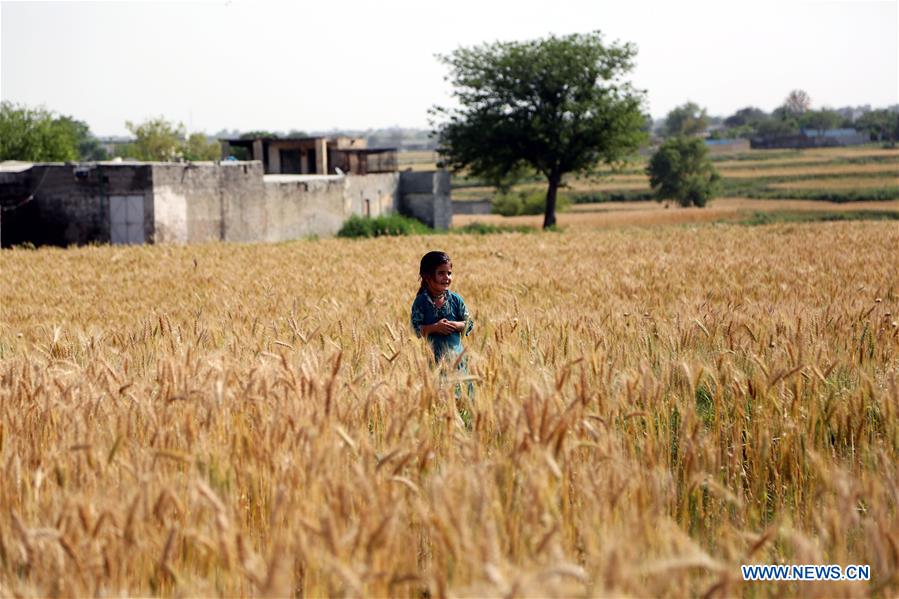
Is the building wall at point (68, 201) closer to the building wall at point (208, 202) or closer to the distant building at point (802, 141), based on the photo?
the building wall at point (208, 202)

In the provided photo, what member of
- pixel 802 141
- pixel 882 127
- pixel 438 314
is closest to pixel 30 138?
pixel 438 314

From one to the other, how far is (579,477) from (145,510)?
139cm

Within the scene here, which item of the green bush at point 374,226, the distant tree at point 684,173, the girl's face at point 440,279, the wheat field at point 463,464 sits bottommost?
the green bush at point 374,226

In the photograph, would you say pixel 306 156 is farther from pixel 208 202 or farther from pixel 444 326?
pixel 444 326

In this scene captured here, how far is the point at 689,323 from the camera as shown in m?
6.84

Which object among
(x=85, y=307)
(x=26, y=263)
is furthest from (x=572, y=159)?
(x=85, y=307)

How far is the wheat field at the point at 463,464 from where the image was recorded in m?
2.43

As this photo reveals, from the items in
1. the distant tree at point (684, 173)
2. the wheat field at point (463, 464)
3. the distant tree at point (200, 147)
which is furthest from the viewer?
the distant tree at point (200, 147)

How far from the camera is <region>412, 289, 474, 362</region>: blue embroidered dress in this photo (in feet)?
21.4

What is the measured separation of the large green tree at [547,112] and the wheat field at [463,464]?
153ft

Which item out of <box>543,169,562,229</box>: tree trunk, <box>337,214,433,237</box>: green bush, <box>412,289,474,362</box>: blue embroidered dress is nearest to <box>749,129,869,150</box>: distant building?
<box>543,169,562,229</box>: tree trunk

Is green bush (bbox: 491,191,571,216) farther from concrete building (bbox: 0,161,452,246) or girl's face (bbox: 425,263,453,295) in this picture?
girl's face (bbox: 425,263,453,295)

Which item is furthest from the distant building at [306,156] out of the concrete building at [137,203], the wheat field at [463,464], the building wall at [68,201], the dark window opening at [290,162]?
the wheat field at [463,464]

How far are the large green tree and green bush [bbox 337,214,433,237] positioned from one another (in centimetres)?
687
